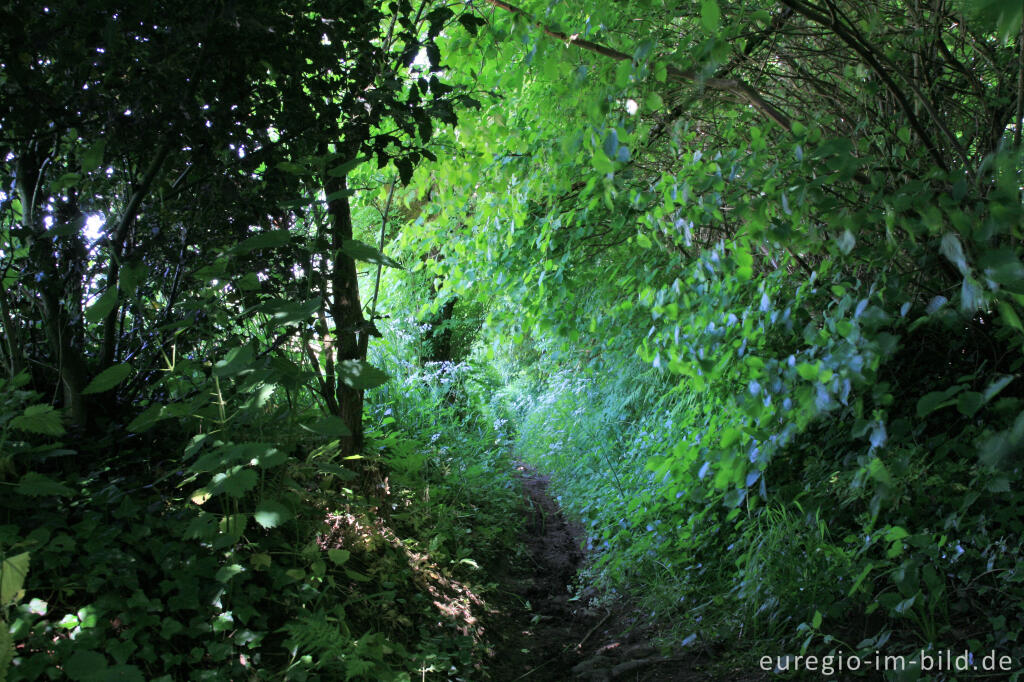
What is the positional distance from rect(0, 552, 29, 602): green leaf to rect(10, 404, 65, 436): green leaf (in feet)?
1.54

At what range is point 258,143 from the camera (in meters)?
2.62

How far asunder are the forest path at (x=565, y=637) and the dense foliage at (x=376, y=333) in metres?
0.18

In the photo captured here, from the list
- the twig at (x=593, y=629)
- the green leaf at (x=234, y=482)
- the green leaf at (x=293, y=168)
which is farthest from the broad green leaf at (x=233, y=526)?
the twig at (x=593, y=629)

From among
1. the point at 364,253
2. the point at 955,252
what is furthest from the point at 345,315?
the point at 955,252

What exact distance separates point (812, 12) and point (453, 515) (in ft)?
11.2

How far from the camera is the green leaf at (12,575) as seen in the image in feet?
5.67

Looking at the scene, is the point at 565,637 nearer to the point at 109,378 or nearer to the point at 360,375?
the point at 360,375

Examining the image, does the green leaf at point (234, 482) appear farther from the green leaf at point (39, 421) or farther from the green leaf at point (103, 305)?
the green leaf at point (103, 305)

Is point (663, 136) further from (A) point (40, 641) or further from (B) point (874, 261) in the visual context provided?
(A) point (40, 641)

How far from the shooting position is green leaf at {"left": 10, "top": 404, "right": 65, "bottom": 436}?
210 centimetres

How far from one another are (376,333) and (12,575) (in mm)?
1671

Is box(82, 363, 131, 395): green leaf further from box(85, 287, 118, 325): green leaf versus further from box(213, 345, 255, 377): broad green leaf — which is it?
box(213, 345, 255, 377): broad green leaf

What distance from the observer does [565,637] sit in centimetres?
354

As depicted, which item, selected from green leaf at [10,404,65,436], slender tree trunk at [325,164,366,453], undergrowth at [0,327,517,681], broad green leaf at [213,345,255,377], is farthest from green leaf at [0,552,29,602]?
slender tree trunk at [325,164,366,453]
